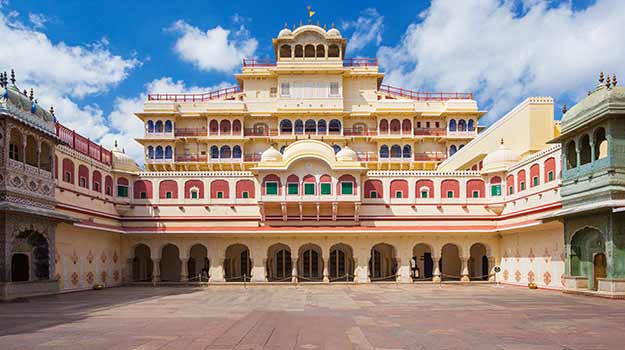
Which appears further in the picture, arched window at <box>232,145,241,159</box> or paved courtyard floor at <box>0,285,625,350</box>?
arched window at <box>232,145,241,159</box>

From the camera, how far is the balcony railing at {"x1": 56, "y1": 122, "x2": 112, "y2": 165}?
107ft

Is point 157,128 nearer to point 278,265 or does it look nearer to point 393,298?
point 278,265

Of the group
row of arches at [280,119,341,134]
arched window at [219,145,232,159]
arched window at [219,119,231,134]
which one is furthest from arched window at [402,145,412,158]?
arched window at [219,119,231,134]

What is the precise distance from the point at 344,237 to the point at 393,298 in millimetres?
12857

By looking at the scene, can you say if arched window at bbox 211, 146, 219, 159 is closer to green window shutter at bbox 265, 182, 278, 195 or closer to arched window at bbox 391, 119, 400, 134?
green window shutter at bbox 265, 182, 278, 195

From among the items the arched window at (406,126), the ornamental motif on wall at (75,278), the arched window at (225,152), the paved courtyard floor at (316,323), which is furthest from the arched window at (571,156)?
the arched window at (225,152)

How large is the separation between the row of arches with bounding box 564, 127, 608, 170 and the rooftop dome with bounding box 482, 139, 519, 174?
30.8 feet

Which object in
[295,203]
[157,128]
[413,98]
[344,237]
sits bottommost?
[344,237]

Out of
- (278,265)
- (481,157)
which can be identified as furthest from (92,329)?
(481,157)

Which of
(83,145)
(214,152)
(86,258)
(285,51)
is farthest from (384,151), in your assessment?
(86,258)

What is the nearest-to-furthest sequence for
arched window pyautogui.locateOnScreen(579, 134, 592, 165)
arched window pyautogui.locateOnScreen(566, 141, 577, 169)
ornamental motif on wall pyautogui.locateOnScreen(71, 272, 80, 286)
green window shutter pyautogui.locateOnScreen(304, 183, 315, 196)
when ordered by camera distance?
arched window pyautogui.locateOnScreen(579, 134, 592, 165) → arched window pyautogui.locateOnScreen(566, 141, 577, 169) → ornamental motif on wall pyautogui.locateOnScreen(71, 272, 80, 286) → green window shutter pyautogui.locateOnScreen(304, 183, 315, 196)

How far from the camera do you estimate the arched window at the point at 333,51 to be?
181 feet

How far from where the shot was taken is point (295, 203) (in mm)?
Result: 39281

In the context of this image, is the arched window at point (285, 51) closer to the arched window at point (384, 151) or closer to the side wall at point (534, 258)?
the arched window at point (384, 151)
